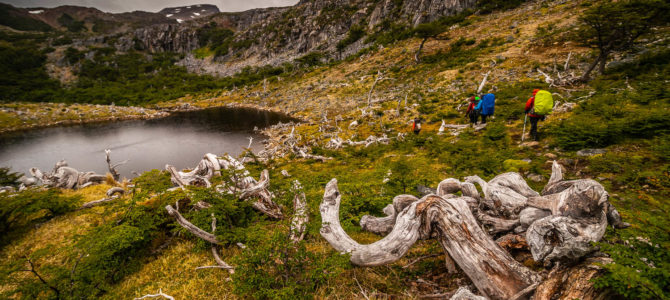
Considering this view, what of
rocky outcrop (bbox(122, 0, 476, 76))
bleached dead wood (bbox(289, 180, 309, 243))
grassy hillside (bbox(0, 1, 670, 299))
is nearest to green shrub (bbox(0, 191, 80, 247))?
grassy hillside (bbox(0, 1, 670, 299))

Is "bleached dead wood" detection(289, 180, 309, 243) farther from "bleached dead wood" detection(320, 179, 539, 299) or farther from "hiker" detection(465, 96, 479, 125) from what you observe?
"hiker" detection(465, 96, 479, 125)

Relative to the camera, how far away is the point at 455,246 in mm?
3203

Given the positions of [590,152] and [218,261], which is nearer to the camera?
[218,261]

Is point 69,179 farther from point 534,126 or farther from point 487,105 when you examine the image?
point 487,105

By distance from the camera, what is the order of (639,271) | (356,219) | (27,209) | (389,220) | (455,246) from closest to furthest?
(639,271) < (455,246) < (389,220) < (356,219) < (27,209)

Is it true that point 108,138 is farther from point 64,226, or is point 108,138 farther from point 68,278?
point 68,278

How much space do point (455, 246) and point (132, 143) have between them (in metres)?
40.5

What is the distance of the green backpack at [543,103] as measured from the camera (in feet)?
28.4

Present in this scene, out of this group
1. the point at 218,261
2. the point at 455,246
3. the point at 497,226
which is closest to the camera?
the point at 455,246

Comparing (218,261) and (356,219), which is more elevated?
A: (356,219)

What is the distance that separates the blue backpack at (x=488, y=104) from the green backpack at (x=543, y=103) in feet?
11.5

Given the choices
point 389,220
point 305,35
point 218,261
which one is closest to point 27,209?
point 218,261

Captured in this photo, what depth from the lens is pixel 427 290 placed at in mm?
3309

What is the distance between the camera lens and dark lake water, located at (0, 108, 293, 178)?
77.0 ft
